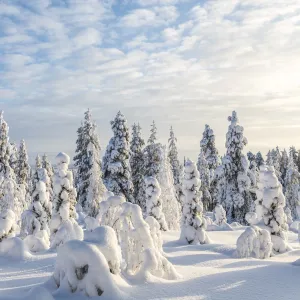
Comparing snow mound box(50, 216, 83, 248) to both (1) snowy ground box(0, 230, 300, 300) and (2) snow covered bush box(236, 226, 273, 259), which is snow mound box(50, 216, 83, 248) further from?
(2) snow covered bush box(236, 226, 273, 259)

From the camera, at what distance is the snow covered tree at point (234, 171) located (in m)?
35.5

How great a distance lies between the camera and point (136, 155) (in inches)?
1537

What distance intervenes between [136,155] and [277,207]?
2159 cm

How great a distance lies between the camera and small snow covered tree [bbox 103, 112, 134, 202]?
32.6 m

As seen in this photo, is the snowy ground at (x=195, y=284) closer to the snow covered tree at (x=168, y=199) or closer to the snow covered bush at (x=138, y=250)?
the snow covered bush at (x=138, y=250)

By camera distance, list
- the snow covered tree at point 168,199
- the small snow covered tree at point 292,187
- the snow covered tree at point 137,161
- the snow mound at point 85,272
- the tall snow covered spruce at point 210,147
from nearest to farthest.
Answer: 1. the snow mound at point 85,272
2. the snow covered tree at point 168,199
3. the snow covered tree at point 137,161
4. the tall snow covered spruce at point 210,147
5. the small snow covered tree at point 292,187

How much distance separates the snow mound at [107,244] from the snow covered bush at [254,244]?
9.45 m

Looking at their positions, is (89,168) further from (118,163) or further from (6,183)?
(6,183)

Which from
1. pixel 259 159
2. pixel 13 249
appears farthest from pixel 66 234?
pixel 259 159

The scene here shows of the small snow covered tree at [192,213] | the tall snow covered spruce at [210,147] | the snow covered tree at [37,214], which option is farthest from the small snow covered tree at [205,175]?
the snow covered tree at [37,214]

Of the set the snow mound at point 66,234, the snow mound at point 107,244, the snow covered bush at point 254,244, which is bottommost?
the snow covered bush at point 254,244

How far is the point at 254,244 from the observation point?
53.8ft

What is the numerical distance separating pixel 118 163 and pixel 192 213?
13.2 meters

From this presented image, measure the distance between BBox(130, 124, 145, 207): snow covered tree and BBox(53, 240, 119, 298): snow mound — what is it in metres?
30.0
